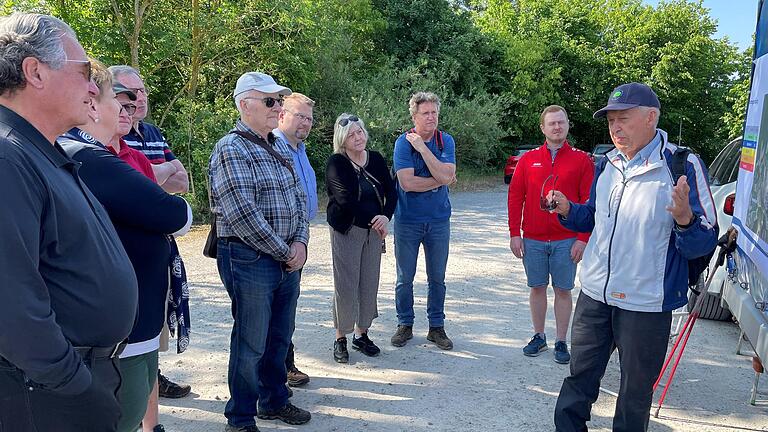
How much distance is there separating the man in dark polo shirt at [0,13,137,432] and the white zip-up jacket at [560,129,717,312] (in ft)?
8.18

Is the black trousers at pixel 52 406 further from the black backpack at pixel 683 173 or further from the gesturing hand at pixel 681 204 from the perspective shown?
the black backpack at pixel 683 173

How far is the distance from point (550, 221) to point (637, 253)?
4.94 ft

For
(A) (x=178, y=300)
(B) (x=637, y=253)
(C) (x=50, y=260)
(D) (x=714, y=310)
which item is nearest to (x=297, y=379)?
(A) (x=178, y=300)

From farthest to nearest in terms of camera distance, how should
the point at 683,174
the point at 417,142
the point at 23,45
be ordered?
the point at 417,142 → the point at 683,174 → the point at 23,45

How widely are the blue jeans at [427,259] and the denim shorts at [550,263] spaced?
713mm

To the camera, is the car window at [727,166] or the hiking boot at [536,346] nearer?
the hiking boot at [536,346]

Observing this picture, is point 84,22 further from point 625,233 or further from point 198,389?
point 625,233

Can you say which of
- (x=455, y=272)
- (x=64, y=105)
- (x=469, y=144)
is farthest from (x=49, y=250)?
(x=469, y=144)

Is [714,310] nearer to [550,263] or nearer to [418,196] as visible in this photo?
[550,263]

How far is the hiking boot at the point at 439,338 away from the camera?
4906 millimetres

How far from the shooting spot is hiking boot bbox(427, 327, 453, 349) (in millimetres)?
4906

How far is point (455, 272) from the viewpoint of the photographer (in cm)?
757

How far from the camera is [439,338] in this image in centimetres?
496

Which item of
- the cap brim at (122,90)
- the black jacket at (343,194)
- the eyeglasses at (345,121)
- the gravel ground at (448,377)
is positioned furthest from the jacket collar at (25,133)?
the eyeglasses at (345,121)
